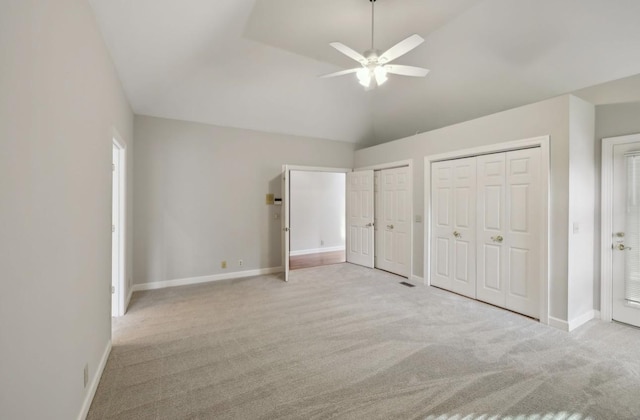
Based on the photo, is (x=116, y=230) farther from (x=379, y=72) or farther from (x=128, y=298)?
(x=379, y=72)

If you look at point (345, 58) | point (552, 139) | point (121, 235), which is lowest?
point (121, 235)

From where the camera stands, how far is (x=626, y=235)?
3146mm

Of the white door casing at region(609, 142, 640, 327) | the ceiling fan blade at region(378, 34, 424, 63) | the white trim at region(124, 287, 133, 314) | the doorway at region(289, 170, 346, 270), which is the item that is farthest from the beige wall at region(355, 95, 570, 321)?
the white trim at region(124, 287, 133, 314)

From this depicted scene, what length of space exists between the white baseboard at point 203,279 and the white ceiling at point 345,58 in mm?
2708

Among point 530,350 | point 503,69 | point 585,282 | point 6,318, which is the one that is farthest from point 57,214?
point 585,282

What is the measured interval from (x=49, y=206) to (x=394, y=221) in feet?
15.9

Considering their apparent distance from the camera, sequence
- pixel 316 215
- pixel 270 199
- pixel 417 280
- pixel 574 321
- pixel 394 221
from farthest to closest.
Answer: pixel 316 215, pixel 270 199, pixel 394 221, pixel 417 280, pixel 574 321

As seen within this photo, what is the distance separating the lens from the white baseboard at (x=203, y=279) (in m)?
4.43

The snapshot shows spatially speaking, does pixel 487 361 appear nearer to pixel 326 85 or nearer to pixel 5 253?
pixel 5 253

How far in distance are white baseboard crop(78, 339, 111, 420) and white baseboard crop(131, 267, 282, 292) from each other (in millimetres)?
2027

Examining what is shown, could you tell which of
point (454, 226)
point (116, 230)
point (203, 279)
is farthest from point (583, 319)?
point (116, 230)

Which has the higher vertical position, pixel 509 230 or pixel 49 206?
pixel 49 206

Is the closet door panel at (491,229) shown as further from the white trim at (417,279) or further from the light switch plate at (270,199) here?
the light switch plate at (270,199)

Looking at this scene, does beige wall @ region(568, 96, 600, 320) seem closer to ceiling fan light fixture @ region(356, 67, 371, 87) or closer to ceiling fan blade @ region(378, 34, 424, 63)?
ceiling fan blade @ region(378, 34, 424, 63)
